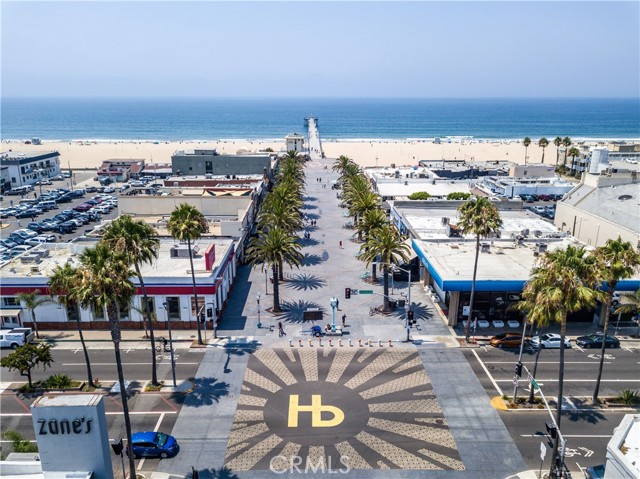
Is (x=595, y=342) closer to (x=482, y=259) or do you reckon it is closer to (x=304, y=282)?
(x=482, y=259)

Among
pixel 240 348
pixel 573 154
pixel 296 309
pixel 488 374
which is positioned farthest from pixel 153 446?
pixel 573 154

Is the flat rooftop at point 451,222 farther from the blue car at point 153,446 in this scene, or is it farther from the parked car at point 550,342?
the blue car at point 153,446

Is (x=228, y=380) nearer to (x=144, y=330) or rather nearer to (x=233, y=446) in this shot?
(x=233, y=446)

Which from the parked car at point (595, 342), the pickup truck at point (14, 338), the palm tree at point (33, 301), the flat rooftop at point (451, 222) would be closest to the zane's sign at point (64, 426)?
the palm tree at point (33, 301)

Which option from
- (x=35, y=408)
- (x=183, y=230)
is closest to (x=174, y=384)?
(x=183, y=230)

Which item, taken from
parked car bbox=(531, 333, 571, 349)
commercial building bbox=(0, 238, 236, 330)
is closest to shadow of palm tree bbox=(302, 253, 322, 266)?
commercial building bbox=(0, 238, 236, 330)
